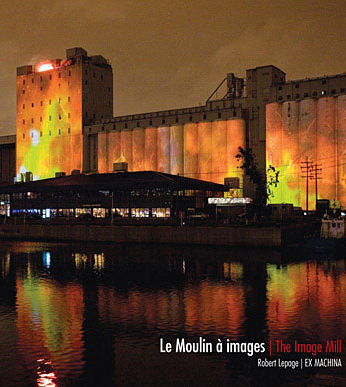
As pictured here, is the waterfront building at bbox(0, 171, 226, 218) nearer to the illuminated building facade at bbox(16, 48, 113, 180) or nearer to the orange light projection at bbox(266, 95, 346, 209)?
the orange light projection at bbox(266, 95, 346, 209)

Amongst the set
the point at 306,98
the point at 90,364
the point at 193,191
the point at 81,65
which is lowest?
the point at 90,364

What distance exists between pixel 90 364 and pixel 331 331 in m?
11.3

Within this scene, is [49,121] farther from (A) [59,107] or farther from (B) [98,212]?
(B) [98,212]

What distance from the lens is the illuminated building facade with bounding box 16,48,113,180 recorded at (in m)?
145

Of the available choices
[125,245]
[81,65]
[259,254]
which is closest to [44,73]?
[81,65]

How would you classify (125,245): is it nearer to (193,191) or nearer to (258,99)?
(193,191)

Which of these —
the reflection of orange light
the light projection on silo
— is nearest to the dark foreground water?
the light projection on silo

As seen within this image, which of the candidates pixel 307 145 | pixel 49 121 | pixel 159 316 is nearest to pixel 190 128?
pixel 307 145

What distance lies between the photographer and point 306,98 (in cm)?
11319

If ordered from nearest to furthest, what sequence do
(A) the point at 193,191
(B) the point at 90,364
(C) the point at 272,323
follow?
1. (B) the point at 90,364
2. (C) the point at 272,323
3. (A) the point at 193,191

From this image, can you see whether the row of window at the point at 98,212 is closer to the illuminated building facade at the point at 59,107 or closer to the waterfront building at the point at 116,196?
the waterfront building at the point at 116,196

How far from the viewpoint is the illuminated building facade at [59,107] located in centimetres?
14475

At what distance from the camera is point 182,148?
127 metres

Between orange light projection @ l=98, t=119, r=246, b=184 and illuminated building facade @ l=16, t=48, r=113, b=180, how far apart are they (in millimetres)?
11361
